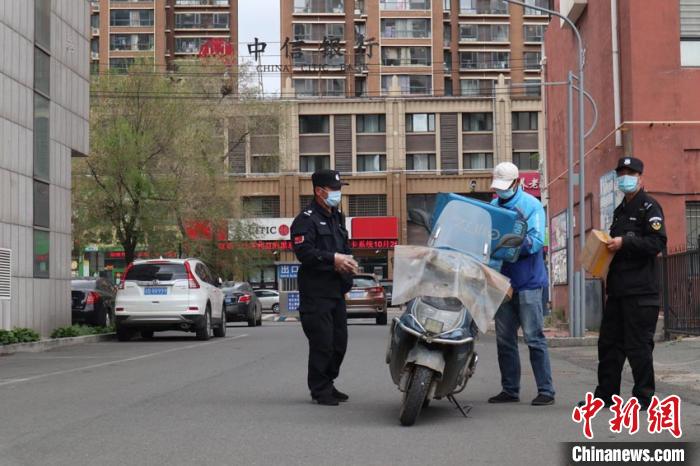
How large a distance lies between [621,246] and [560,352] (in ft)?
32.4

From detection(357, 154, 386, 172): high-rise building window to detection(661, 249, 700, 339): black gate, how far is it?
164ft

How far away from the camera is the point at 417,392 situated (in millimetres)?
7863

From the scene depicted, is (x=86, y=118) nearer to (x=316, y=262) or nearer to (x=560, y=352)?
(x=560, y=352)

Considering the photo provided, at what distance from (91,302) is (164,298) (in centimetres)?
547

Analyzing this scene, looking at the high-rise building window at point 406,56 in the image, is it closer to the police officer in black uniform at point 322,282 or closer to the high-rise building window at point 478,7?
the high-rise building window at point 478,7

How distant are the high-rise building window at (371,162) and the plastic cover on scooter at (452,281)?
61.1 m

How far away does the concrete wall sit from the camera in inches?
816

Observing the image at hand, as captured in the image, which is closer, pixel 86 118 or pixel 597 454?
pixel 597 454

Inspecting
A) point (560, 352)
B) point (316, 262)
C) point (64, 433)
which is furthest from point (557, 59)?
point (64, 433)

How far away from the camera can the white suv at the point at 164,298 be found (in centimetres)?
2211

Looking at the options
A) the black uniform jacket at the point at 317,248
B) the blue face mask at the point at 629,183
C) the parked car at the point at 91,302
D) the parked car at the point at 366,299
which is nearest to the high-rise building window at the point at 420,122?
the parked car at the point at 366,299

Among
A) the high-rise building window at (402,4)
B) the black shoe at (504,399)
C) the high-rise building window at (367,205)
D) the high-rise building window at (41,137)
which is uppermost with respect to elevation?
the high-rise building window at (402,4)

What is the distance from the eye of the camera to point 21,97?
70.7ft

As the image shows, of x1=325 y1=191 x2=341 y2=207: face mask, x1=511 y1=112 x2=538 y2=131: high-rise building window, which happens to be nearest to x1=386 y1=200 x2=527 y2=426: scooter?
x1=325 y1=191 x2=341 y2=207: face mask
